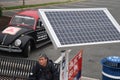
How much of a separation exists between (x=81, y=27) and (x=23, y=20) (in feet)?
26.2

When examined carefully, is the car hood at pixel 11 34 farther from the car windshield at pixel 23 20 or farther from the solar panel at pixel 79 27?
the solar panel at pixel 79 27

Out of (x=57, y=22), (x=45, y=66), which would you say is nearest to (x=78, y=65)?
(x=45, y=66)

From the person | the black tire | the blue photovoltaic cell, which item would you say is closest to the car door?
the black tire

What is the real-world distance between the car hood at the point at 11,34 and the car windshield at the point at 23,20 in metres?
0.75

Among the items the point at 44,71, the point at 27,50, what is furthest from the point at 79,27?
the point at 27,50

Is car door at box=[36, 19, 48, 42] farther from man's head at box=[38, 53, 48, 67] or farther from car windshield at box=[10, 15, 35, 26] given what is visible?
man's head at box=[38, 53, 48, 67]

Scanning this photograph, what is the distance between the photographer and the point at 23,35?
13961mm

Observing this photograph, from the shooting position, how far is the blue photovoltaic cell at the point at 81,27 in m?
7.19

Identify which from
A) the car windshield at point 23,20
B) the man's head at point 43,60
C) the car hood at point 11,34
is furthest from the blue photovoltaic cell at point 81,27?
the car windshield at point 23,20

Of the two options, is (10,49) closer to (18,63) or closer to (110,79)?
(18,63)

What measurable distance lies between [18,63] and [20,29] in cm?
409

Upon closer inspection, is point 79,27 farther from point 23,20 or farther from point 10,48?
point 23,20

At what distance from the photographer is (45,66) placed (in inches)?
311

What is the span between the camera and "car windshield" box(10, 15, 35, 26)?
1510cm
